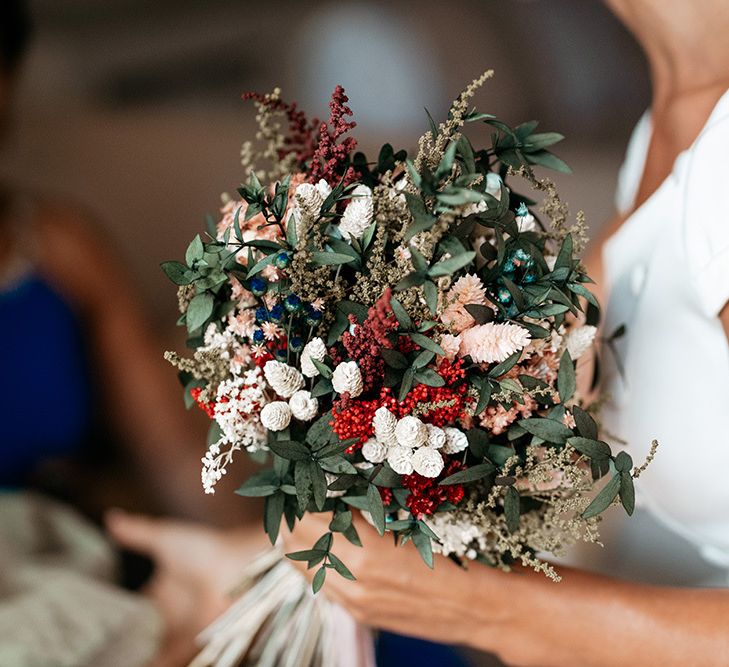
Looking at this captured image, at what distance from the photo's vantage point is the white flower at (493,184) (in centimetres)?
52

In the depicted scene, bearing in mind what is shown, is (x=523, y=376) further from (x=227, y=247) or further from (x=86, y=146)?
(x=86, y=146)

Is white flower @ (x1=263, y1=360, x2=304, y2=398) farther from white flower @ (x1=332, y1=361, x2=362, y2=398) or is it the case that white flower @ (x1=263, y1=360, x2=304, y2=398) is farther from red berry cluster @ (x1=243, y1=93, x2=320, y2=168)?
red berry cluster @ (x1=243, y1=93, x2=320, y2=168)

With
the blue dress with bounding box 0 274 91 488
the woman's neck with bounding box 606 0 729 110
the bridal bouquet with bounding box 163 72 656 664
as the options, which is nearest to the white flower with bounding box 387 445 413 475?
the bridal bouquet with bounding box 163 72 656 664

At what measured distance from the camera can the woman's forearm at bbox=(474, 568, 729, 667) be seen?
590mm

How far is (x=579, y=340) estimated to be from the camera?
1.77ft

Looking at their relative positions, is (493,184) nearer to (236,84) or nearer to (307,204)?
(307,204)

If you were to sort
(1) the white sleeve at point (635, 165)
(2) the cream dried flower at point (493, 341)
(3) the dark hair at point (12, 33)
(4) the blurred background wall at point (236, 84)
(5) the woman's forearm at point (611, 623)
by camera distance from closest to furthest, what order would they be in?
(2) the cream dried flower at point (493, 341)
(5) the woman's forearm at point (611, 623)
(1) the white sleeve at point (635, 165)
(3) the dark hair at point (12, 33)
(4) the blurred background wall at point (236, 84)

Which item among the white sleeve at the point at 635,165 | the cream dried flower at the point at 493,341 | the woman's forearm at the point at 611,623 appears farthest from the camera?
the white sleeve at the point at 635,165

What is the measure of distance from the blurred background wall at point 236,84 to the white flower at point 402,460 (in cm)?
160

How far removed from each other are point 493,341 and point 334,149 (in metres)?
0.18

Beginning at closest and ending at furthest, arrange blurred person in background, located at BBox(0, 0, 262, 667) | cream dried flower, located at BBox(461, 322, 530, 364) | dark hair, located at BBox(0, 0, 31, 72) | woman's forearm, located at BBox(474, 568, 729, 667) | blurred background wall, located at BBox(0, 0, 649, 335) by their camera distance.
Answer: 1. cream dried flower, located at BBox(461, 322, 530, 364)
2. woman's forearm, located at BBox(474, 568, 729, 667)
3. blurred person in background, located at BBox(0, 0, 262, 667)
4. dark hair, located at BBox(0, 0, 31, 72)
5. blurred background wall, located at BBox(0, 0, 649, 335)

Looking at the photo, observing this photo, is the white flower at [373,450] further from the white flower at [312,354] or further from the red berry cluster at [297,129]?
the red berry cluster at [297,129]

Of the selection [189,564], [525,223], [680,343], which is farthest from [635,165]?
[189,564]

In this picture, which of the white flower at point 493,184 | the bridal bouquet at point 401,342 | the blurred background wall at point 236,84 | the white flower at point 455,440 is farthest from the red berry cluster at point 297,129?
the blurred background wall at point 236,84
